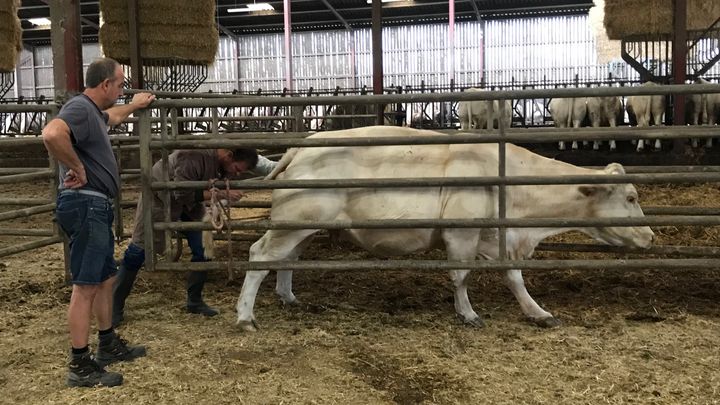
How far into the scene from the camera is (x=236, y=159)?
475 cm

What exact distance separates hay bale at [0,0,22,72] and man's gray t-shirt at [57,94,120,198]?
1216 cm

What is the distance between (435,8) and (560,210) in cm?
2664

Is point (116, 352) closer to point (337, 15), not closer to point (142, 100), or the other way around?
point (142, 100)

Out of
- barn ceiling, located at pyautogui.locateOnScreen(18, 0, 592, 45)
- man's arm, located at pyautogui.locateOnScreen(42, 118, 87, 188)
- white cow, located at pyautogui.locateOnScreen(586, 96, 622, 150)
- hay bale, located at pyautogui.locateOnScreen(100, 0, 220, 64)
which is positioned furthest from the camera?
barn ceiling, located at pyautogui.locateOnScreen(18, 0, 592, 45)

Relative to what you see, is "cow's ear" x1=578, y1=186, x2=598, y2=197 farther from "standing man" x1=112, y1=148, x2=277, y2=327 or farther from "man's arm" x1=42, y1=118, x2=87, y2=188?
"man's arm" x1=42, y1=118, x2=87, y2=188

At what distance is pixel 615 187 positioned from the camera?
15.7 feet

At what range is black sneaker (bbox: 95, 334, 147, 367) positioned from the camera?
3865 millimetres

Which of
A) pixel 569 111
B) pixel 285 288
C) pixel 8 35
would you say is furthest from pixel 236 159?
pixel 569 111

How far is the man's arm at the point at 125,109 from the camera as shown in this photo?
3994 mm

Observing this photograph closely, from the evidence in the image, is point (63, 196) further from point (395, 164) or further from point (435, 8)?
point (435, 8)

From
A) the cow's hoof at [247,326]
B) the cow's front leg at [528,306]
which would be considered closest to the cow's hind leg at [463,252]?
the cow's front leg at [528,306]

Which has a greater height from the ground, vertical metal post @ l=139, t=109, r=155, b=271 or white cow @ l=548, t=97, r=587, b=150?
white cow @ l=548, t=97, r=587, b=150

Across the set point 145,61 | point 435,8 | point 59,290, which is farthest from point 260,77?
point 59,290

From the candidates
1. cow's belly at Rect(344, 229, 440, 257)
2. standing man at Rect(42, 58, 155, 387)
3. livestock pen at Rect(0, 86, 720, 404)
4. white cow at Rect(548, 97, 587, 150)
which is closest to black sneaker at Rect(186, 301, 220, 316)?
livestock pen at Rect(0, 86, 720, 404)
